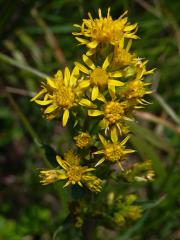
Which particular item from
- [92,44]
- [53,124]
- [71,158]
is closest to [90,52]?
[92,44]

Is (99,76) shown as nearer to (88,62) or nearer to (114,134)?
(88,62)

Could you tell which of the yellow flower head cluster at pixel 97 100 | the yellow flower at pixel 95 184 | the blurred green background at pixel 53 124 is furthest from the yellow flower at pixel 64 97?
the blurred green background at pixel 53 124

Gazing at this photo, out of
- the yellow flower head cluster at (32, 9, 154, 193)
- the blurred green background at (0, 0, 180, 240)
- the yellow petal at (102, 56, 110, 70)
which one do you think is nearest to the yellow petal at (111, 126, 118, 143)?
the yellow flower head cluster at (32, 9, 154, 193)

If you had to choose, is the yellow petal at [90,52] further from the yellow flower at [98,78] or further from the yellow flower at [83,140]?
the yellow flower at [83,140]

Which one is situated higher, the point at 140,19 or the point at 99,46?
the point at 140,19

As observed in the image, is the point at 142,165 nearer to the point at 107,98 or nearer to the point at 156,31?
the point at 107,98

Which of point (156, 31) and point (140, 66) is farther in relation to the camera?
point (156, 31)

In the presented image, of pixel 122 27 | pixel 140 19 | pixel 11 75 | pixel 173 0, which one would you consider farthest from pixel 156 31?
pixel 122 27
